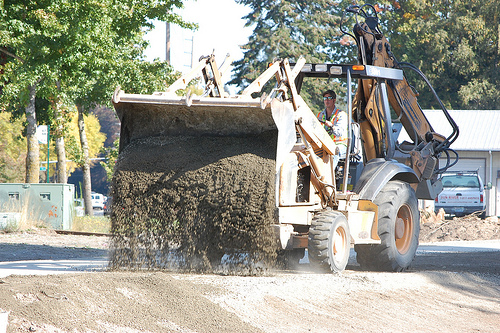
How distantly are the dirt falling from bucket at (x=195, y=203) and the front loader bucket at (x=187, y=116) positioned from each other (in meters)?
0.13

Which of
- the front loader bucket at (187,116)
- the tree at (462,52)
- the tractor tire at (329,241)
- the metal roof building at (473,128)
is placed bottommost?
the tractor tire at (329,241)

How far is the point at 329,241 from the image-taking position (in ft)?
25.0

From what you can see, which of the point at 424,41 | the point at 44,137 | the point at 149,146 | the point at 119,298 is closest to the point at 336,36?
the point at 424,41

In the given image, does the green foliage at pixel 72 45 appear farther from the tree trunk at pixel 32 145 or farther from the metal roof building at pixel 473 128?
the metal roof building at pixel 473 128

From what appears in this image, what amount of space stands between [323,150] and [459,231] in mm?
11314

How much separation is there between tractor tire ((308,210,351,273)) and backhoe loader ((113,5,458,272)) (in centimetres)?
1

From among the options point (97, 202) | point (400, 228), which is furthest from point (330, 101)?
point (97, 202)

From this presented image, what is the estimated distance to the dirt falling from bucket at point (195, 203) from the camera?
736 centimetres

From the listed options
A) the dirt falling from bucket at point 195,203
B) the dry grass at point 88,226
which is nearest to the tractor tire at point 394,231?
the dirt falling from bucket at point 195,203

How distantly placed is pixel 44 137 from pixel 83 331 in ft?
57.4

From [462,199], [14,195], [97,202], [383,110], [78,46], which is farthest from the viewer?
[97,202]

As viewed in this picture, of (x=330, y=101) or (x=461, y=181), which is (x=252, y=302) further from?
(x=461, y=181)

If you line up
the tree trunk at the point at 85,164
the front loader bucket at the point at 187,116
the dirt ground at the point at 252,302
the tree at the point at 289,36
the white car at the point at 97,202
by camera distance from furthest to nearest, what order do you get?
the white car at the point at 97,202 < the tree at the point at 289,36 < the tree trunk at the point at 85,164 < the front loader bucket at the point at 187,116 < the dirt ground at the point at 252,302

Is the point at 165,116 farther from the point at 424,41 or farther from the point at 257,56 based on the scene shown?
the point at 424,41
